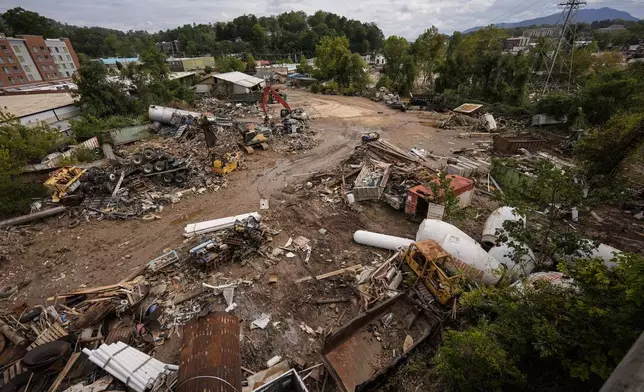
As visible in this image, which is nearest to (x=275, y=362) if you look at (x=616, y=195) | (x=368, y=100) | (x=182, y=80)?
(x=616, y=195)

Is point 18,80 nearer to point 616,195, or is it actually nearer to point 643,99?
point 616,195

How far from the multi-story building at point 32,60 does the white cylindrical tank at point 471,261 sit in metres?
70.8

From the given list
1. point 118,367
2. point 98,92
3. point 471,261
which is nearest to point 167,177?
point 118,367

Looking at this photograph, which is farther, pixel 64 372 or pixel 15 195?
pixel 15 195

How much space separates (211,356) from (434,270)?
6160 millimetres

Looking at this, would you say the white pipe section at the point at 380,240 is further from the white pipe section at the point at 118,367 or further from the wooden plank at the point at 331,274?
the white pipe section at the point at 118,367

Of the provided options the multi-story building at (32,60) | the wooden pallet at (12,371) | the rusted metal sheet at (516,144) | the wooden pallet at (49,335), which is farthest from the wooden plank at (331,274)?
the multi-story building at (32,60)

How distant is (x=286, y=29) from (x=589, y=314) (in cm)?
12624

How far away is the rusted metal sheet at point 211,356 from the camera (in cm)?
452

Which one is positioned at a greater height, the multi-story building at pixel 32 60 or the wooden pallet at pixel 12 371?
the multi-story building at pixel 32 60

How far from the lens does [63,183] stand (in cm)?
1319

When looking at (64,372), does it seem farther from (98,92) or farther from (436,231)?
(98,92)

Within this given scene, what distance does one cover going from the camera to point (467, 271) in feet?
26.1

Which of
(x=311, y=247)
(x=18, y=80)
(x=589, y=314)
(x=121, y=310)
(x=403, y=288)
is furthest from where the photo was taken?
(x=18, y=80)
